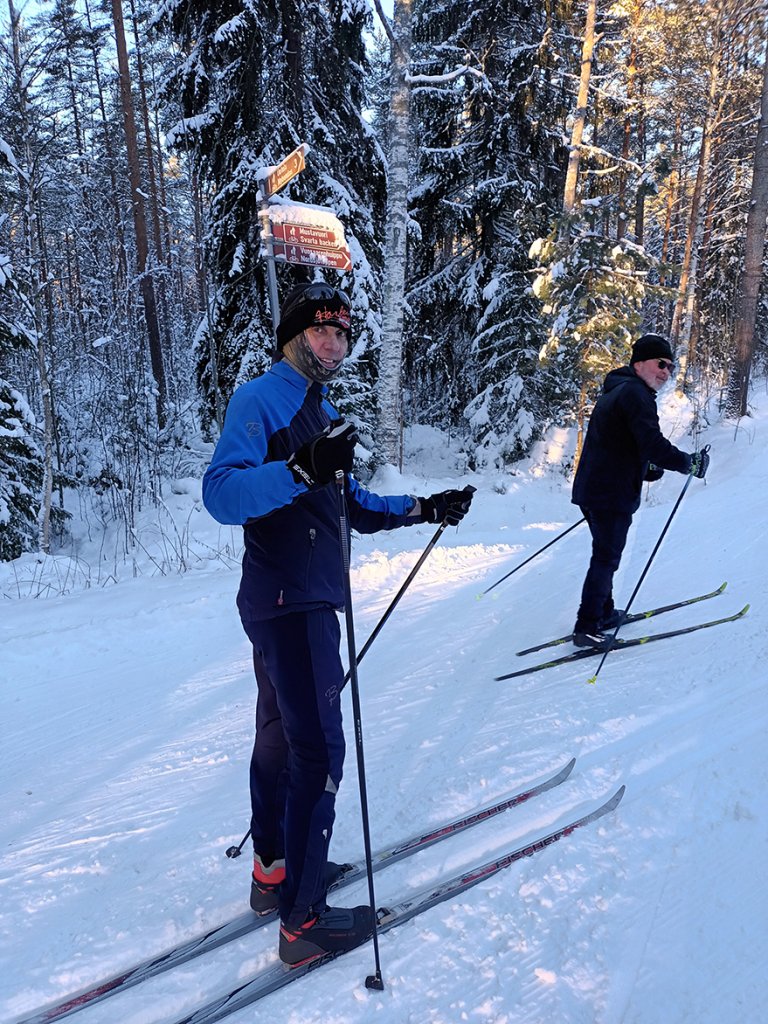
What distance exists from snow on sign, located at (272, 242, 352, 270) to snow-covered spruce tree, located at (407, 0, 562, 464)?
7.58 metres

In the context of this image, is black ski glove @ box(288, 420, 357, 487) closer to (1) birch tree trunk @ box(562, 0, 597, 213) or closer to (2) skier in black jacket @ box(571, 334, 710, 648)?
(2) skier in black jacket @ box(571, 334, 710, 648)

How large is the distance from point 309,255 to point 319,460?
3579 millimetres

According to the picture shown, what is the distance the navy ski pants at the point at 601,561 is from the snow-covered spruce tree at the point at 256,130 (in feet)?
20.2

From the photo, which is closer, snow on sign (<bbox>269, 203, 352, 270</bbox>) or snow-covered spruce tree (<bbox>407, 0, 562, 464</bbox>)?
snow on sign (<bbox>269, 203, 352, 270</bbox>)

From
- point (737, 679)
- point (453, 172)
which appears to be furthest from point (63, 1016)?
point (453, 172)

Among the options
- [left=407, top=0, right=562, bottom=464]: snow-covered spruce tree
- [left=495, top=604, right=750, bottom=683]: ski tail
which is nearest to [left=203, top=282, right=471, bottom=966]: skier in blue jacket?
[left=495, top=604, right=750, bottom=683]: ski tail

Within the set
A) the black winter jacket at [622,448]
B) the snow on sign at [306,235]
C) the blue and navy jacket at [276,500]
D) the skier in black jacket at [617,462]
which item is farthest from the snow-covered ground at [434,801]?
the snow on sign at [306,235]

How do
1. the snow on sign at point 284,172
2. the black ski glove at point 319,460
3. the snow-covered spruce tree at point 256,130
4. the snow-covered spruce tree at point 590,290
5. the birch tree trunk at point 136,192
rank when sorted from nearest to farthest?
the black ski glove at point 319,460 < the snow on sign at point 284,172 < the snow-covered spruce tree at point 256,130 < the snow-covered spruce tree at point 590,290 < the birch tree trunk at point 136,192

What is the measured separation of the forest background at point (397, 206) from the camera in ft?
28.4

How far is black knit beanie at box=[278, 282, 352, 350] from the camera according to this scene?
2047 millimetres

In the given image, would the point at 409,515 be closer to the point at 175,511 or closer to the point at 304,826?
the point at 304,826

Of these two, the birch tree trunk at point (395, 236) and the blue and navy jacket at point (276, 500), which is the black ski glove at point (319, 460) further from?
the birch tree trunk at point (395, 236)

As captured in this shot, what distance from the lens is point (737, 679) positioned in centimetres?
371

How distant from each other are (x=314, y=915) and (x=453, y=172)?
13.9 meters
